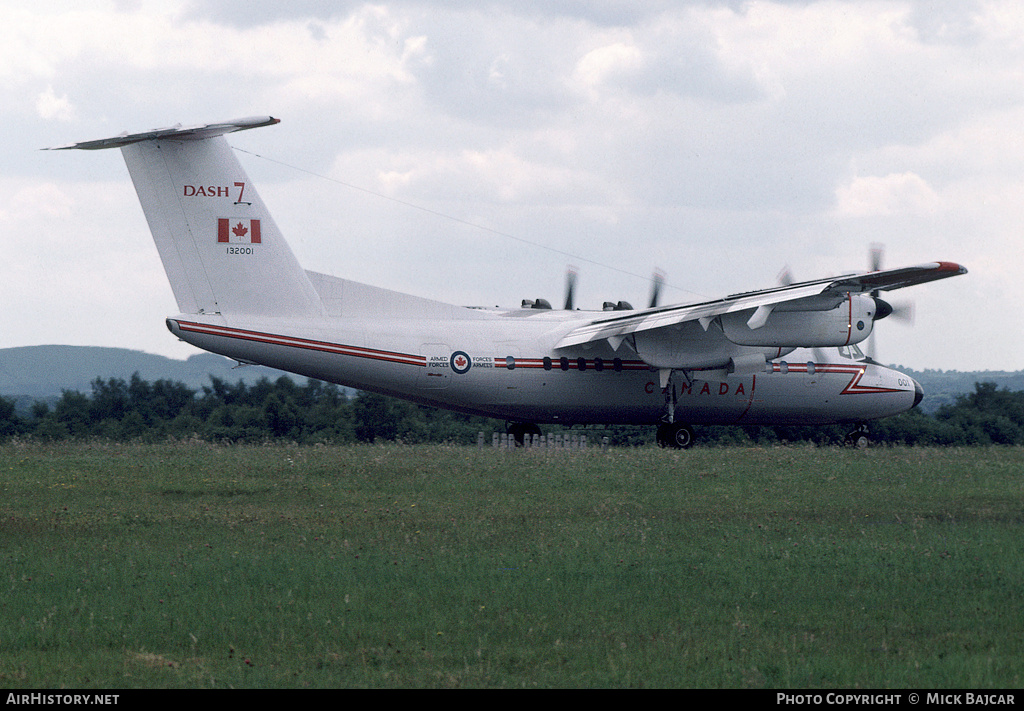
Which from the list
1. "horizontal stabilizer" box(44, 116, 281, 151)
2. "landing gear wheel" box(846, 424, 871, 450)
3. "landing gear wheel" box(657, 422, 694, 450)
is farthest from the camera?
"landing gear wheel" box(846, 424, 871, 450)

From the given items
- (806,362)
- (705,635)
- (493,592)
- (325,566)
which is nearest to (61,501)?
(325,566)

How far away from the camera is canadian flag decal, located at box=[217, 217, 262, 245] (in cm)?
2577

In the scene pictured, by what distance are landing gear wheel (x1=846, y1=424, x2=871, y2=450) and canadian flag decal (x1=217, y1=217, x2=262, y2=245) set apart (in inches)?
720

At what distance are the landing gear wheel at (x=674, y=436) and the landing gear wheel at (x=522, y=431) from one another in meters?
3.51

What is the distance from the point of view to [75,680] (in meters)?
8.92

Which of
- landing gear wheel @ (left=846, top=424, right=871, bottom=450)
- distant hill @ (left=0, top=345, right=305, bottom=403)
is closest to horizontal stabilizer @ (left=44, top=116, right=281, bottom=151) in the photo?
landing gear wheel @ (left=846, top=424, right=871, bottom=450)

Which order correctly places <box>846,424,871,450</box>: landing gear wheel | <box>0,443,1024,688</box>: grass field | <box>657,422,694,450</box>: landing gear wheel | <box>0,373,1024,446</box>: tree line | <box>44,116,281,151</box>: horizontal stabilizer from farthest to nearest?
<box>0,373,1024,446</box>: tree line, <box>846,424,871,450</box>: landing gear wheel, <box>657,422,694,450</box>: landing gear wheel, <box>44,116,281,151</box>: horizontal stabilizer, <box>0,443,1024,688</box>: grass field

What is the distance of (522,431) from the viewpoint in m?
32.1

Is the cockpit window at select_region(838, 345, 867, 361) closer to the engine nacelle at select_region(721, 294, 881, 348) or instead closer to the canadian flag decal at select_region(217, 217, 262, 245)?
the engine nacelle at select_region(721, 294, 881, 348)

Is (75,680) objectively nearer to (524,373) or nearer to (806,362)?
(524,373)

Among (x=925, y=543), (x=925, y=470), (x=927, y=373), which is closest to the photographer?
(x=925, y=543)

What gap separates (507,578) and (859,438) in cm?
2318
